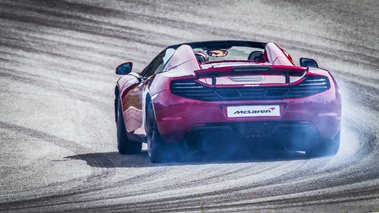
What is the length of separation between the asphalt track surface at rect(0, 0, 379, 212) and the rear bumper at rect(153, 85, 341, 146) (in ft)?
0.96

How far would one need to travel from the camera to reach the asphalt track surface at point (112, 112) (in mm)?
5805

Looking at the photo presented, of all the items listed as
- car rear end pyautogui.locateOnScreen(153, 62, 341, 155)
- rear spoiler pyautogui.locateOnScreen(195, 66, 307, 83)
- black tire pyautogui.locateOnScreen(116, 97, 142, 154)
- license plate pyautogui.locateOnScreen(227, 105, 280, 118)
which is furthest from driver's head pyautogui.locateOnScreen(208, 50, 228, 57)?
black tire pyautogui.locateOnScreen(116, 97, 142, 154)

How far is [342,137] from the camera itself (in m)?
9.84

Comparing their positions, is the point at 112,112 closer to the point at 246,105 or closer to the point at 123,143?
the point at 123,143

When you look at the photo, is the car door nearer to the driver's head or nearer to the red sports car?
the driver's head

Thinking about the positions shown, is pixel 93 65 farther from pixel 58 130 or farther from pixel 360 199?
pixel 360 199

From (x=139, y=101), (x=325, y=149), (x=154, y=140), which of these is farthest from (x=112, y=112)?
(x=325, y=149)

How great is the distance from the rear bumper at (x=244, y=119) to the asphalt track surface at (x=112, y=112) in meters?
0.29

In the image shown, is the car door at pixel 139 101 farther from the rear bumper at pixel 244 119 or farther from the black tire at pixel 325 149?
the black tire at pixel 325 149

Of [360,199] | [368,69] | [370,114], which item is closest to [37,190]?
[360,199]

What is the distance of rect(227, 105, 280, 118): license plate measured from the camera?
717cm

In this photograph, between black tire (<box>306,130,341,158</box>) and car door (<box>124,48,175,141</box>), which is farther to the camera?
car door (<box>124,48,175,141</box>)

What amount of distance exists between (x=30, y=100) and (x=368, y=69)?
7.80 metres

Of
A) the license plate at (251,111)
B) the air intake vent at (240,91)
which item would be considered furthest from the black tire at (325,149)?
the license plate at (251,111)
